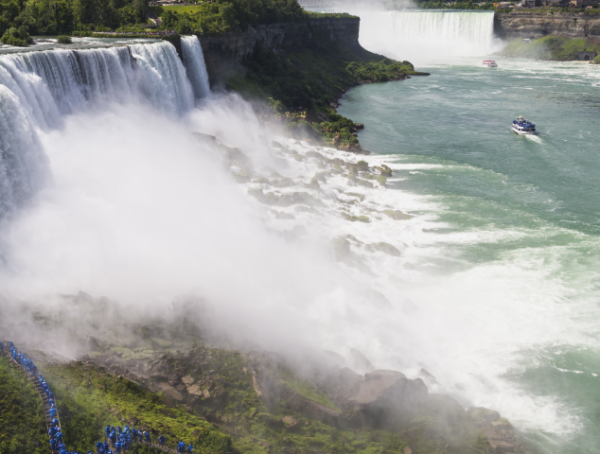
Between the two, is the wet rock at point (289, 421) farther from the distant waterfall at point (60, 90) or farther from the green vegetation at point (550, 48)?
the green vegetation at point (550, 48)

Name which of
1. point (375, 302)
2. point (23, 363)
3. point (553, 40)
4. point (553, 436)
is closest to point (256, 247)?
point (375, 302)

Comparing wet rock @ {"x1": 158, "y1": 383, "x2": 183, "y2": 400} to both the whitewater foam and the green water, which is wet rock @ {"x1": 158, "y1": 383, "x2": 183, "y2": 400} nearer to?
the green water

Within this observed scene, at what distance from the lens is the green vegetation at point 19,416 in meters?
11.2

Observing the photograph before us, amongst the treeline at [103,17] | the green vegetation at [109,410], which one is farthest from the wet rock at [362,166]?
the green vegetation at [109,410]

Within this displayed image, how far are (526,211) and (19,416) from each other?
94.8 ft

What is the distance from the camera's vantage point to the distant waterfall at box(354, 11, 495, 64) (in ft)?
362

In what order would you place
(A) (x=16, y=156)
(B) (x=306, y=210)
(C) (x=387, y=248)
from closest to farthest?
1. (A) (x=16, y=156)
2. (C) (x=387, y=248)
3. (B) (x=306, y=210)

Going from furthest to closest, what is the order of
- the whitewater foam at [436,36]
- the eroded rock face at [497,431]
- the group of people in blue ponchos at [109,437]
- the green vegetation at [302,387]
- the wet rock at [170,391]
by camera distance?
the whitewater foam at [436,36]
the green vegetation at [302,387]
the eroded rock face at [497,431]
the wet rock at [170,391]
the group of people in blue ponchos at [109,437]

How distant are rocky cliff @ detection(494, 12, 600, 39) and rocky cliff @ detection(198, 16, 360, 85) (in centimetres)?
3545

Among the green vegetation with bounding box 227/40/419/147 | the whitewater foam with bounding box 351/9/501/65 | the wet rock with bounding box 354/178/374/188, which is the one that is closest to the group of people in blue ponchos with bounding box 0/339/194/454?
the wet rock with bounding box 354/178/374/188

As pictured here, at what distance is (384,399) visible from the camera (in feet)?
49.8

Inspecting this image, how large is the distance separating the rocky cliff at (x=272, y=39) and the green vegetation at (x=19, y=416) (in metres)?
39.6

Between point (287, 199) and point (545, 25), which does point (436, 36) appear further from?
point (287, 199)

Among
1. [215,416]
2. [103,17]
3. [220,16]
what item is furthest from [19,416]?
[220,16]
